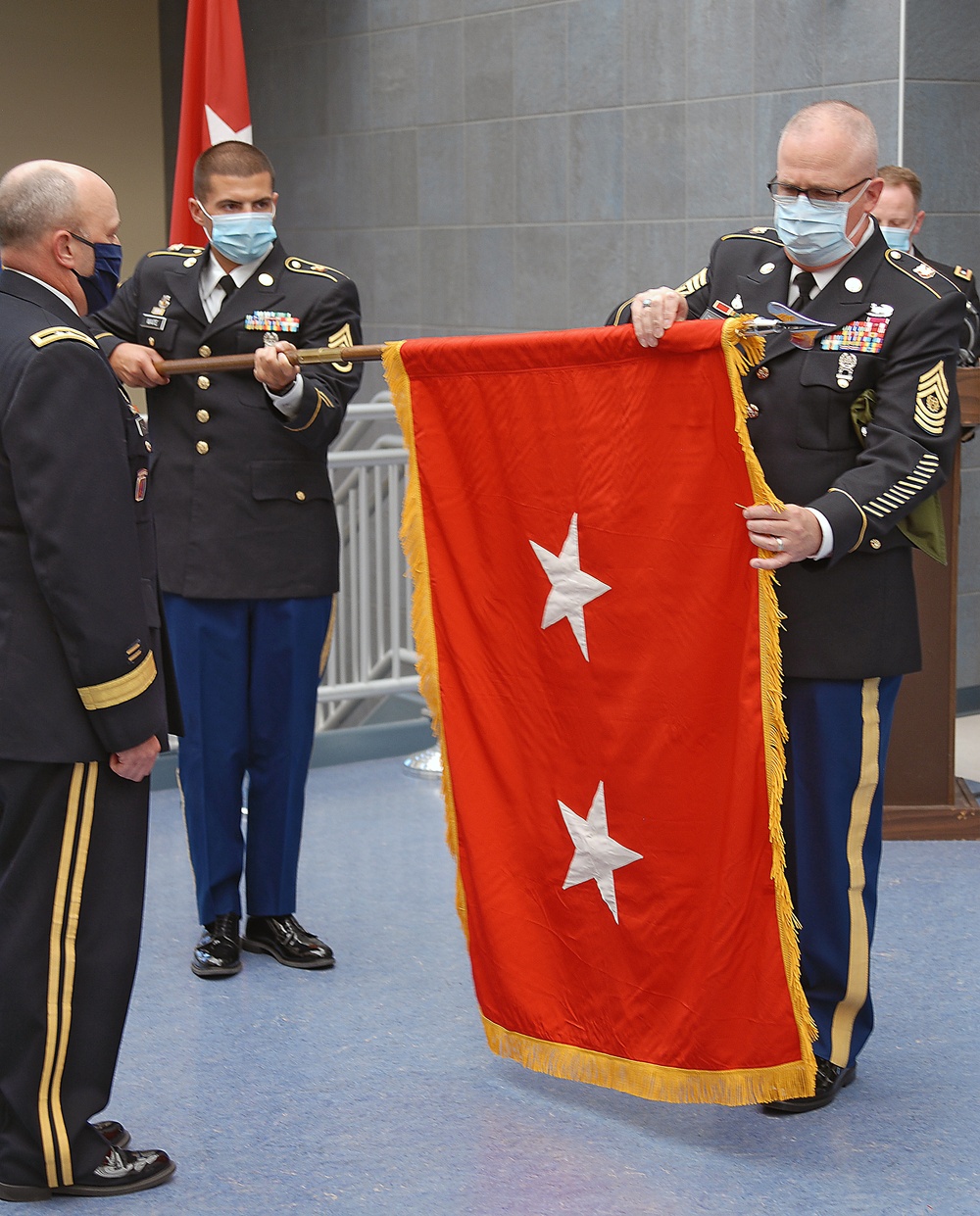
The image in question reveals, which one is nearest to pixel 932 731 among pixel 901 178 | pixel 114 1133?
pixel 901 178

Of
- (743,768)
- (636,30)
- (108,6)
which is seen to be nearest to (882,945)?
(743,768)

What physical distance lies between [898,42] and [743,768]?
317 cm

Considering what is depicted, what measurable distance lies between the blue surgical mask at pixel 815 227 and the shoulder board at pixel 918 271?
3.0 inches

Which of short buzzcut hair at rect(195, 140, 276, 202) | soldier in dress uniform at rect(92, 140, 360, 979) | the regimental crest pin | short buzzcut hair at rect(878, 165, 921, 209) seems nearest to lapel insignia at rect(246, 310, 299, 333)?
soldier in dress uniform at rect(92, 140, 360, 979)

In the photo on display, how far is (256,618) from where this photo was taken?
3332mm

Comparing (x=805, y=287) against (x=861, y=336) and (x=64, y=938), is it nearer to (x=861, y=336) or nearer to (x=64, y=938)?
(x=861, y=336)

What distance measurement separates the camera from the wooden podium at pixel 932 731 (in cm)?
412

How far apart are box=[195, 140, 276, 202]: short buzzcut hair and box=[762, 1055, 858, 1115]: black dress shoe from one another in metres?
1.98

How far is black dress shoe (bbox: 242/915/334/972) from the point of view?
3.36 metres

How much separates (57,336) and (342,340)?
115 cm

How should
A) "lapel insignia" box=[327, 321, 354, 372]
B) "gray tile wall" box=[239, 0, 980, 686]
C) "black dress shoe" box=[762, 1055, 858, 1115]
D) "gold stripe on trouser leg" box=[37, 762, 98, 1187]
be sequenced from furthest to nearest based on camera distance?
"gray tile wall" box=[239, 0, 980, 686] < "lapel insignia" box=[327, 321, 354, 372] < "black dress shoe" box=[762, 1055, 858, 1115] < "gold stripe on trouser leg" box=[37, 762, 98, 1187]

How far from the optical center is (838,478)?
2475 mm

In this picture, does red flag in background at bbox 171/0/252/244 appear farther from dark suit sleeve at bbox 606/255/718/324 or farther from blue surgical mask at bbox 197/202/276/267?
dark suit sleeve at bbox 606/255/718/324

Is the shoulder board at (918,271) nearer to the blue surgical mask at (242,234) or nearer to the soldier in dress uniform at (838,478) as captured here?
the soldier in dress uniform at (838,478)
